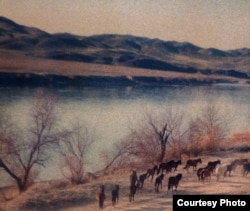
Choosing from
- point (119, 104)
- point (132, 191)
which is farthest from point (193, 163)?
point (119, 104)

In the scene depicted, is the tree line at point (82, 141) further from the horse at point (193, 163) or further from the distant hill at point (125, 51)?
the distant hill at point (125, 51)

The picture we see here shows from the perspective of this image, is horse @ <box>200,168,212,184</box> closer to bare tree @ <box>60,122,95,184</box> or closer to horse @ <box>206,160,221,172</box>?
horse @ <box>206,160,221,172</box>

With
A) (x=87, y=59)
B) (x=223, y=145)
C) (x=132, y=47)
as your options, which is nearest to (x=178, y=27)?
(x=132, y=47)

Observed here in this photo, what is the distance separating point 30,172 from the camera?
66.8 inches

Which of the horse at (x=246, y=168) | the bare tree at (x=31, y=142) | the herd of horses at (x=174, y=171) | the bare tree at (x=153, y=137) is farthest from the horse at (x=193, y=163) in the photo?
the bare tree at (x=31, y=142)

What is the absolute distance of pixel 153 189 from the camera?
6.02ft

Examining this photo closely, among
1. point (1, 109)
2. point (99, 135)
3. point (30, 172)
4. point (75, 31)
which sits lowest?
point (30, 172)

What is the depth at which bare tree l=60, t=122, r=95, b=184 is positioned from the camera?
5.70ft

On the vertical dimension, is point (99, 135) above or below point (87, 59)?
below

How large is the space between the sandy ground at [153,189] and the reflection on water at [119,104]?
10cm

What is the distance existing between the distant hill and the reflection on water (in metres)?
0.10

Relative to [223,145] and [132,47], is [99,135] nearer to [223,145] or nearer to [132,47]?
[132,47]

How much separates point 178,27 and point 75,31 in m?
0.45

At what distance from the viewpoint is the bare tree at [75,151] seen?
1736 millimetres
